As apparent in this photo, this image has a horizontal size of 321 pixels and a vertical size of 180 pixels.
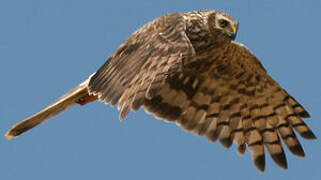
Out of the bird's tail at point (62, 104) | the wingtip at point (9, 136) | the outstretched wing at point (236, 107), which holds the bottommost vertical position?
the outstretched wing at point (236, 107)

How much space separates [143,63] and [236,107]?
2.25 m

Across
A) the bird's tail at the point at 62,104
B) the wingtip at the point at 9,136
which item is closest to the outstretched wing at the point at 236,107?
the bird's tail at the point at 62,104

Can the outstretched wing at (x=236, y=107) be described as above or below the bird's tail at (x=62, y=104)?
below

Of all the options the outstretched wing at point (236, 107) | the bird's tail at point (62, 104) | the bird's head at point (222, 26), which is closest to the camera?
the bird's head at point (222, 26)

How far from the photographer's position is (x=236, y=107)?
1019cm

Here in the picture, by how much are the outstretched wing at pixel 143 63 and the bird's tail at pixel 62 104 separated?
62 cm

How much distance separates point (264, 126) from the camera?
10156mm

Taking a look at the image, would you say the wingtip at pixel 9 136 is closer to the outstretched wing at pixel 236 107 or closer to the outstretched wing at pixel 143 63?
the outstretched wing at pixel 143 63

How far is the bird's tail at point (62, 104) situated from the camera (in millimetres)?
9570

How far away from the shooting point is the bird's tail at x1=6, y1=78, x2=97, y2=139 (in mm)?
9570

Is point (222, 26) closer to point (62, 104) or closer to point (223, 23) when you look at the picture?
point (223, 23)

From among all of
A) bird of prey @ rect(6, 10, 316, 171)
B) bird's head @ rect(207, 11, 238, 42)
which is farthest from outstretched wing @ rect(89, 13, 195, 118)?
bird's head @ rect(207, 11, 238, 42)

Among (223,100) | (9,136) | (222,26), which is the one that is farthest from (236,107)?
(9,136)

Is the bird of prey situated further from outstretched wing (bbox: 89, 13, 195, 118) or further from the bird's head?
outstretched wing (bbox: 89, 13, 195, 118)
